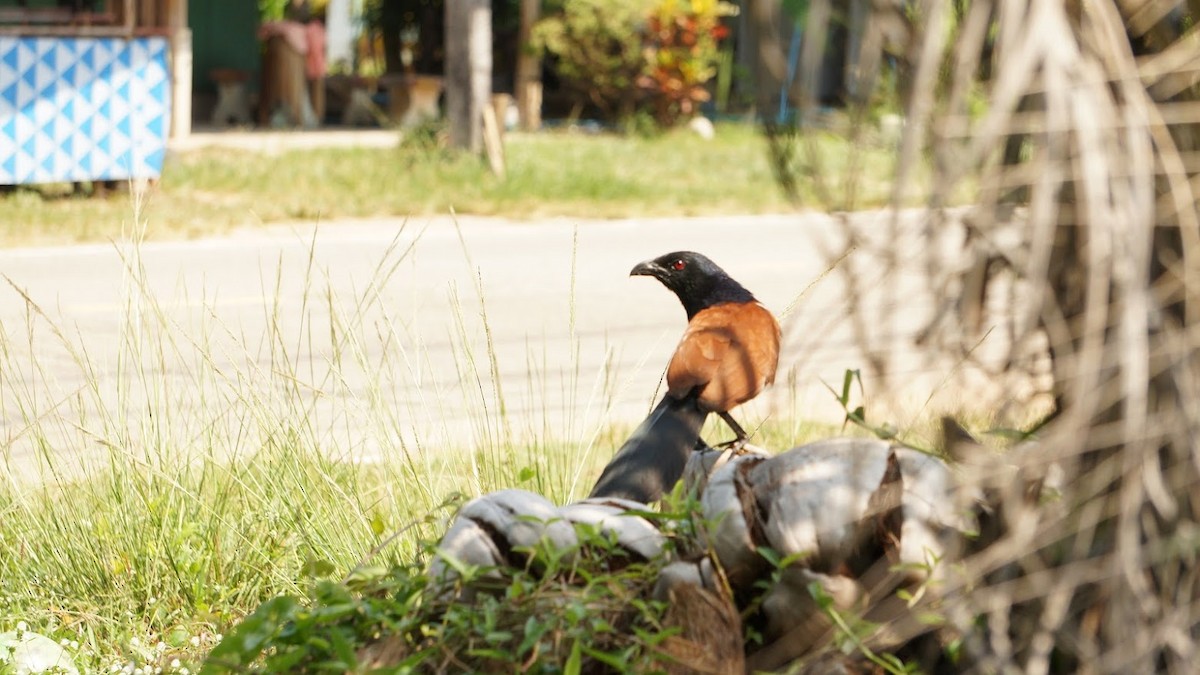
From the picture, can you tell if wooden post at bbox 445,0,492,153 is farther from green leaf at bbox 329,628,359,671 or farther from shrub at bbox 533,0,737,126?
green leaf at bbox 329,628,359,671

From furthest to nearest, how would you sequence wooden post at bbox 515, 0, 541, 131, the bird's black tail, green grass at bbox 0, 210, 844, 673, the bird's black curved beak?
1. wooden post at bbox 515, 0, 541, 131
2. the bird's black curved beak
3. green grass at bbox 0, 210, 844, 673
4. the bird's black tail

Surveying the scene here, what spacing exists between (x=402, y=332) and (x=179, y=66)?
25.1ft

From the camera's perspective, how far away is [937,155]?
159cm

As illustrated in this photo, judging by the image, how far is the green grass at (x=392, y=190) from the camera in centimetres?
1029

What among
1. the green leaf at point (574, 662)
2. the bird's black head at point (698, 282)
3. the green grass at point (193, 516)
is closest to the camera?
the green leaf at point (574, 662)

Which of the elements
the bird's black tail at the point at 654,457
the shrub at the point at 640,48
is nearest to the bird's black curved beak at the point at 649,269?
the bird's black tail at the point at 654,457

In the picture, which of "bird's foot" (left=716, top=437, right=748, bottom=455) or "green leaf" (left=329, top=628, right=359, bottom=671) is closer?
"green leaf" (left=329, top=628, right=359, bottom=671)

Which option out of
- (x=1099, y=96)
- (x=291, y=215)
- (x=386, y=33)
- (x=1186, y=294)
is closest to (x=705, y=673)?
(x=1186, y=294)

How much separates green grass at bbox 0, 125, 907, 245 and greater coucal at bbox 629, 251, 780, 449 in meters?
5.70

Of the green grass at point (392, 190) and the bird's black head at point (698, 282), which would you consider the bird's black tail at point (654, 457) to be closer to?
the bird's black head at point (698, 282)

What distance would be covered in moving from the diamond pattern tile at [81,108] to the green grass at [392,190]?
0.74 feet

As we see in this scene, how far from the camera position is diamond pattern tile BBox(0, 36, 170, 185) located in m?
10.8

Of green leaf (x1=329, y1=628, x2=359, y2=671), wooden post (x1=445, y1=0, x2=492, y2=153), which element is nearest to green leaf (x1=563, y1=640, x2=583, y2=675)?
green leaf (x1=329, y1=628, x2=359, y2=671)

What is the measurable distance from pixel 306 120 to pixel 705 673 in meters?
16.9
